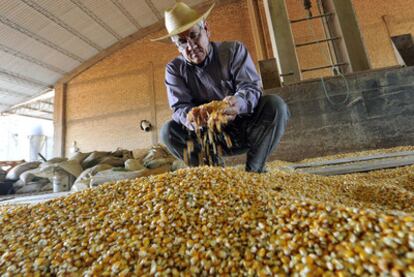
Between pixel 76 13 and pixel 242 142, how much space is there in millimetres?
7215

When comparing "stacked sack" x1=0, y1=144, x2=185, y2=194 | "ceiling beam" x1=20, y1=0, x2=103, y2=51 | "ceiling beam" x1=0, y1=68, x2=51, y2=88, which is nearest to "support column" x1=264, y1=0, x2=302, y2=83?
"stacked sack" x1=0, y1=144, x2=185, y2=194

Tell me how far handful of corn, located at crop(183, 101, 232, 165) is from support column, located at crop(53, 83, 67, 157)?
8.48 meters

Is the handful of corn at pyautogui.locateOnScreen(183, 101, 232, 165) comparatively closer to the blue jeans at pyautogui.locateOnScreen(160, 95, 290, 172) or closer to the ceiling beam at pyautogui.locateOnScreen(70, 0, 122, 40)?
the blue jeans at pyautogui.locateOnScreen(160, 95, 290, 172)

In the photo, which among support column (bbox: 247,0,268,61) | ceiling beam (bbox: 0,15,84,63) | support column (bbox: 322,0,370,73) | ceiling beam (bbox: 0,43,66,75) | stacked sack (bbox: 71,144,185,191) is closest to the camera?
stacked sack (bbox: 71,144,185,191)

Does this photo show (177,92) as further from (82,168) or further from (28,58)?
(28,58)

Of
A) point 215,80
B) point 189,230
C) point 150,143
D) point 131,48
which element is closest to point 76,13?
point 131,48

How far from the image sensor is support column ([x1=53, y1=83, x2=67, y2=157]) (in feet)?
27.9

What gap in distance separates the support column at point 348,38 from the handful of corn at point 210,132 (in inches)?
116

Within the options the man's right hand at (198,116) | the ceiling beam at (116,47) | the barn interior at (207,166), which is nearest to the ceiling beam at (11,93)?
the barn interior at (207,166)

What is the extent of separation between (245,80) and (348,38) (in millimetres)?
2928

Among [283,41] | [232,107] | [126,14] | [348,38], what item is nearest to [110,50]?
[126,14]

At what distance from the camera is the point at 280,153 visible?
321 centimetres

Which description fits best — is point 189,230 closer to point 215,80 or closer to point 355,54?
point 215,80

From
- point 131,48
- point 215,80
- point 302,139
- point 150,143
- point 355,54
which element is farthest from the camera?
point 131,48
